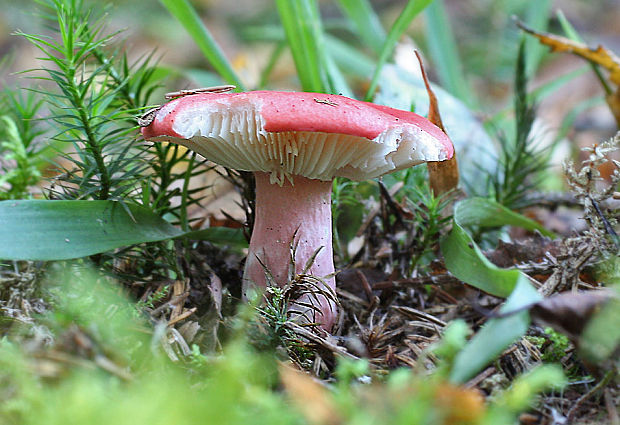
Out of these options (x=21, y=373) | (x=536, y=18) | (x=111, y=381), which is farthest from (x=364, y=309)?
(x=536, y=18)

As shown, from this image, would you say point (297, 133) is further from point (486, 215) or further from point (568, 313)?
point (486, 215)

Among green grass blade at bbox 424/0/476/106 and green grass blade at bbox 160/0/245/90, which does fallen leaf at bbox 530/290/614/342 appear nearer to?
green grass blade at bbox 160/0/245/90

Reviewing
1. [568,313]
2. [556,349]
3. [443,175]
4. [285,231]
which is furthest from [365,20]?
[568,313]

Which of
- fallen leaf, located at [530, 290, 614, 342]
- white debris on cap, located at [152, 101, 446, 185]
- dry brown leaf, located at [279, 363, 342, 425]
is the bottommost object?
dry brown leaf, located at [279, 363, 342, 425]

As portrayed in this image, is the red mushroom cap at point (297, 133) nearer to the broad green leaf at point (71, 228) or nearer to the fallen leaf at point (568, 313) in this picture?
the broad green leaf at point (71, 228)

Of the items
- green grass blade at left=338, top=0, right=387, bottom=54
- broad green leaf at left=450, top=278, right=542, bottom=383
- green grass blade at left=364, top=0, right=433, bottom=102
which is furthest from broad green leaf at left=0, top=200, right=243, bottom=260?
green grass blade at left=338, top=0, right=387, bottom=54
